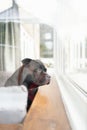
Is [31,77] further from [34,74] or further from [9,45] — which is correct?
[9,45]

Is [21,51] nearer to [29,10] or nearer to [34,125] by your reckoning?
[29,10]

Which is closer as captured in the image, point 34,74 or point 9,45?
point 34,74

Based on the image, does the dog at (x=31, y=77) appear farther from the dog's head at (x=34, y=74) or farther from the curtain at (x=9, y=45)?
the curtain at (x=9, y=45)

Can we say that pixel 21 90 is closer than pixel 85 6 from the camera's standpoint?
No

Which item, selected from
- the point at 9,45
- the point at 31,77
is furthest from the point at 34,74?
the point at 9,45

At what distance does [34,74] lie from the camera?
101 inches

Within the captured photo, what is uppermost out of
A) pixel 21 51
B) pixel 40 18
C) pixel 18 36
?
pixel 40 18

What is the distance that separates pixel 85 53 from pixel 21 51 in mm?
3757

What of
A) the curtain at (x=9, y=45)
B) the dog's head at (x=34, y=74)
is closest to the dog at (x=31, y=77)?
the dog's head at (x=34, y=74)

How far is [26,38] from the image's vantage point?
4.99 meters

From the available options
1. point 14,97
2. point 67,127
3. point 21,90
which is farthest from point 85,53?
point 21,90

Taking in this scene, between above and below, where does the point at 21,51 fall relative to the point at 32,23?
below

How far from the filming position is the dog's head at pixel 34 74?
2.48m

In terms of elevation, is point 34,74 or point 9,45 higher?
point 9,45
